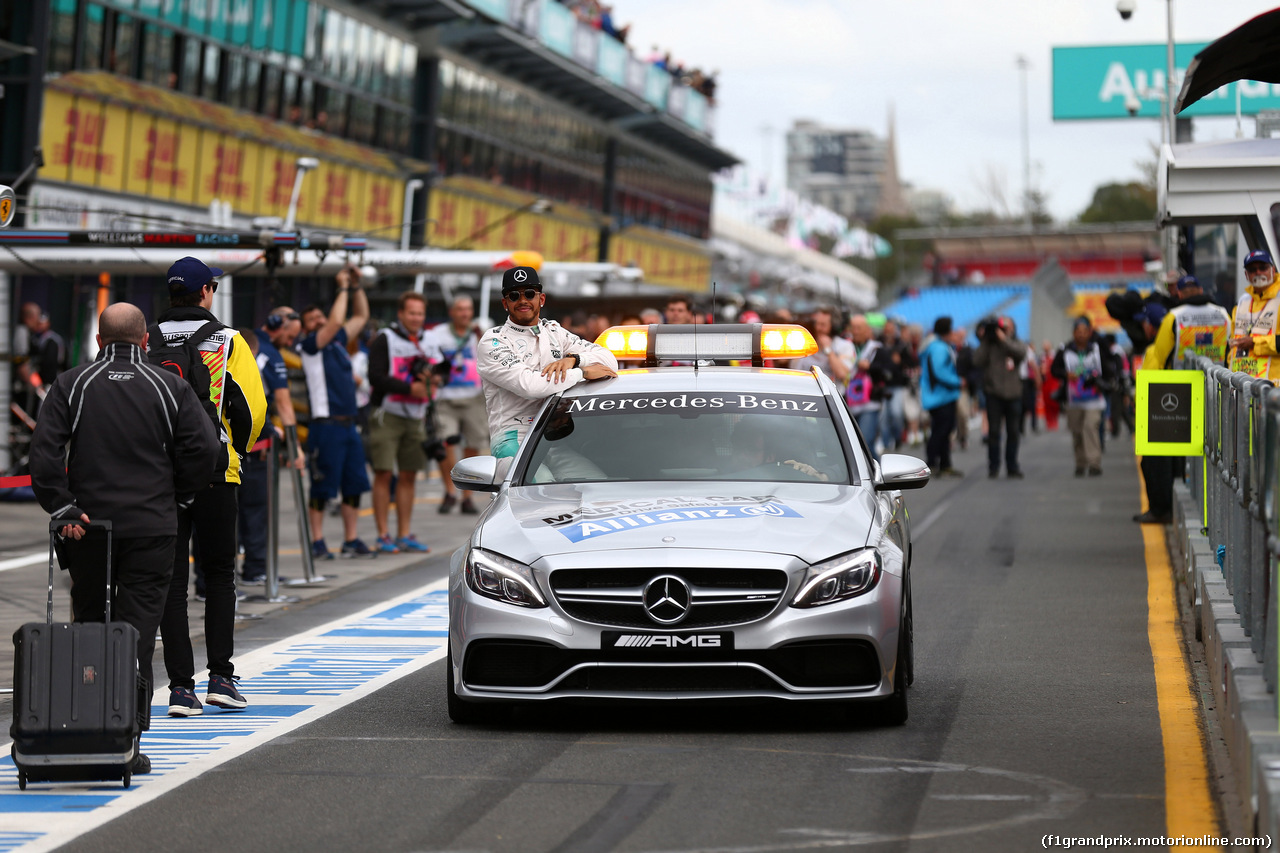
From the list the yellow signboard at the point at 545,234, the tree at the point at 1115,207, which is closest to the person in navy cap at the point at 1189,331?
the yellow signboard at the point at 545,234

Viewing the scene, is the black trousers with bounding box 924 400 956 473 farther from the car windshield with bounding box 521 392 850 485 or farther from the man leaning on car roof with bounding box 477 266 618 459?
the car windshield with bounding box 521 392 850 485

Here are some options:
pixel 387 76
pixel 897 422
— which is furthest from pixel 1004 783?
pixel 387 76

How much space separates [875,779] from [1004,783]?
17.3 inches

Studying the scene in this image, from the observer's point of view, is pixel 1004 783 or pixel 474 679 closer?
pixel 1004 783

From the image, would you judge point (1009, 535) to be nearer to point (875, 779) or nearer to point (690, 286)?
point (875, 779)

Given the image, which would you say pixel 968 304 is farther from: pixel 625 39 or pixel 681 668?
pixel 681 668

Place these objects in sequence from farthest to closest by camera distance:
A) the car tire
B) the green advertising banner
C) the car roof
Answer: the green advertising banner
the car roof
the car tire

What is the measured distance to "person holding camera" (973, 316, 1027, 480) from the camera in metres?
22.8

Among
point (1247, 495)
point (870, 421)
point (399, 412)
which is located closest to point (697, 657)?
point (1247, 495)

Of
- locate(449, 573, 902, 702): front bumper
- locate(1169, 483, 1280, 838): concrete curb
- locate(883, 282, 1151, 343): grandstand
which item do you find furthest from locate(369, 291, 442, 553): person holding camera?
locate(883, 282, 1151, 343): grandstand

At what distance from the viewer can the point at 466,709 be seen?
24.7 ft

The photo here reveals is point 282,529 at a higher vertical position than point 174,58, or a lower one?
lower

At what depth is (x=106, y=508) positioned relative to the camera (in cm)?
706

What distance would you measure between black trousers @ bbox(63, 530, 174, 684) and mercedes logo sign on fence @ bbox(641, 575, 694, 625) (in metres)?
1.87
